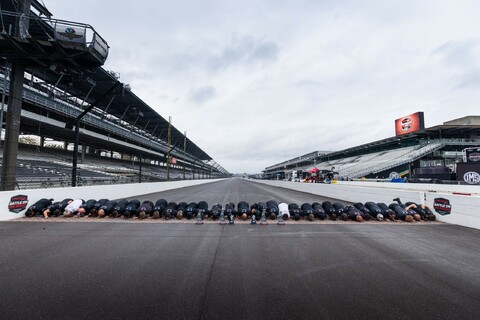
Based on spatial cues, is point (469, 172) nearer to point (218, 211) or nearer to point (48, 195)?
point (218, 211)

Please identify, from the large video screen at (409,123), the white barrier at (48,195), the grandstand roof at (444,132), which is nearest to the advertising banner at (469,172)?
the white barrier at (48,195)

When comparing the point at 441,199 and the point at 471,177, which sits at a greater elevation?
the point at 471,177

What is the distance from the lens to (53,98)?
20828 mm

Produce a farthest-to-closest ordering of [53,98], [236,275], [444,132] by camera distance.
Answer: [444,132], [53,98], [236,275]

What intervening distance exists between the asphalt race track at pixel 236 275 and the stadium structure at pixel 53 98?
7.59 metres

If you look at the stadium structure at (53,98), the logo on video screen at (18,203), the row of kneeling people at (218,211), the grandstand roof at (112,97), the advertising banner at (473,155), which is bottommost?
the row of kneeling people at (218,211)

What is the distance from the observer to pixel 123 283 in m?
2.97

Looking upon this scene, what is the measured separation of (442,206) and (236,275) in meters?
8.79

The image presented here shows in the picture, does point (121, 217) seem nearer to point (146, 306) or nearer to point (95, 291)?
point (95, 291)

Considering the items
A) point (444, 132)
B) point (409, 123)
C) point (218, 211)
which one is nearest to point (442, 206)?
point (218, 211)

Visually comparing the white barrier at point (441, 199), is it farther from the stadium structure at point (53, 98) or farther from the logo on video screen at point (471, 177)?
the stadium structure at point (53, 98)

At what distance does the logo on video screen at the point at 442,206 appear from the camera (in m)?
7.25

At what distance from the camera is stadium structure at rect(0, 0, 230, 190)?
33.1ft

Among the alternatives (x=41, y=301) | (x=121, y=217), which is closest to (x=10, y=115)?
(x=121, y=217)
